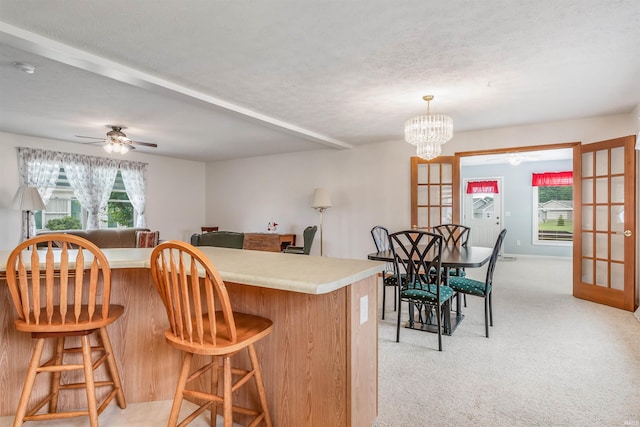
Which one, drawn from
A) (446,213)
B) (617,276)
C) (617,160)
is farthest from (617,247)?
(446,213)

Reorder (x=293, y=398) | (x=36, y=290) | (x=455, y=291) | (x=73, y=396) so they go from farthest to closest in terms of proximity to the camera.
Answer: (x=455, y=291)
(x=73, y=396)
(x=293, y=398)
(x=36, y=290)

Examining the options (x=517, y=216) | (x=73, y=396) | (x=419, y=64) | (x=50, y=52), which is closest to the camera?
(x=73, y=396)

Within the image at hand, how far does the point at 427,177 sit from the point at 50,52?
4624 millimetres

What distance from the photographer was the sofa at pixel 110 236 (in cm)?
508

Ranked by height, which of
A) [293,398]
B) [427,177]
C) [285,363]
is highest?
[427,177]

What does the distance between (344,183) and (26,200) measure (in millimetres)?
4679

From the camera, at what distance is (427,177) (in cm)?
528

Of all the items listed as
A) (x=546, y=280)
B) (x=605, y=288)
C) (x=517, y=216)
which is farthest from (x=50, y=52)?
(x=517, y=216)

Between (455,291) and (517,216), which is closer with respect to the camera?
(455,291)

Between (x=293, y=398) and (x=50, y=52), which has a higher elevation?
(x=50, y=52)

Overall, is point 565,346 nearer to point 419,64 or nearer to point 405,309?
point 405,309

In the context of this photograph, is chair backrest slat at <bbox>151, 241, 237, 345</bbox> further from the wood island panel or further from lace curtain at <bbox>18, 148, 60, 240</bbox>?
lace curtain at <bbox>18, 148, 60, 240</bbox>

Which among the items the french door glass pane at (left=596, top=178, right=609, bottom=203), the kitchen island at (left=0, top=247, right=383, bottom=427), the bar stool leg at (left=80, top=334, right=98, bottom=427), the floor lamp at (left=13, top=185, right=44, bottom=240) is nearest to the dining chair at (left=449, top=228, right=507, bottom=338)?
the kitchen island at (left=0, top=247, right=383, bottom=427)

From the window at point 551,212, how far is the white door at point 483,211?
0.79 meters
